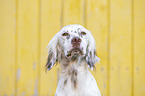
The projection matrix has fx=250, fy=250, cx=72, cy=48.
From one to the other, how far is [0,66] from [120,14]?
46.1 inches

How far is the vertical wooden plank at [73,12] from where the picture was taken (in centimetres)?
225

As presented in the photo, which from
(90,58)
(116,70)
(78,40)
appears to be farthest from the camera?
(116,70)

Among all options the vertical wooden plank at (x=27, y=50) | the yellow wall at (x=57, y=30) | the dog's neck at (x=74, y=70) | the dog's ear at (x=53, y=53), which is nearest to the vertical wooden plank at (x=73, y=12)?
the yellow wall at (x=57, y=30)

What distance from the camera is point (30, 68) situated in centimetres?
223

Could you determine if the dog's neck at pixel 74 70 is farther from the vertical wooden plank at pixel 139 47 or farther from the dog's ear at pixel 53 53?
the vertical wooden plank at pixel 139 47

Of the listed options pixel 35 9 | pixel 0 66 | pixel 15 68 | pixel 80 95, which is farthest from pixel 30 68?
pixel 80 95

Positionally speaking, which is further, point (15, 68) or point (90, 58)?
point (15, 68)

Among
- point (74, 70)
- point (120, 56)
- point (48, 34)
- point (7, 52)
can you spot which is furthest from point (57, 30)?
point (74, 70)

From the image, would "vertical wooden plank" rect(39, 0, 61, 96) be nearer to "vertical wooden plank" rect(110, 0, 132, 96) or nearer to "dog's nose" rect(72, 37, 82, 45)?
"vertical wooden plank" rect(110, 0, 132, 96)

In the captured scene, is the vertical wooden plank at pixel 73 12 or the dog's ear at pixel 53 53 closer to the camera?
the dog's ear at pixel 53 53

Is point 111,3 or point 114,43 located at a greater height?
point 111,3

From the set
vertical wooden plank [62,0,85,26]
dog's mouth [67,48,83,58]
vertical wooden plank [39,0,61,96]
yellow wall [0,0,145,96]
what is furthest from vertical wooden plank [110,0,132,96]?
dog's mouth [67,48,83,58]

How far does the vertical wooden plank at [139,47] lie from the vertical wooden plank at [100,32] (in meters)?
0.26

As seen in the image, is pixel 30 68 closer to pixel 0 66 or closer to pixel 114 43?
pixel 0 66
